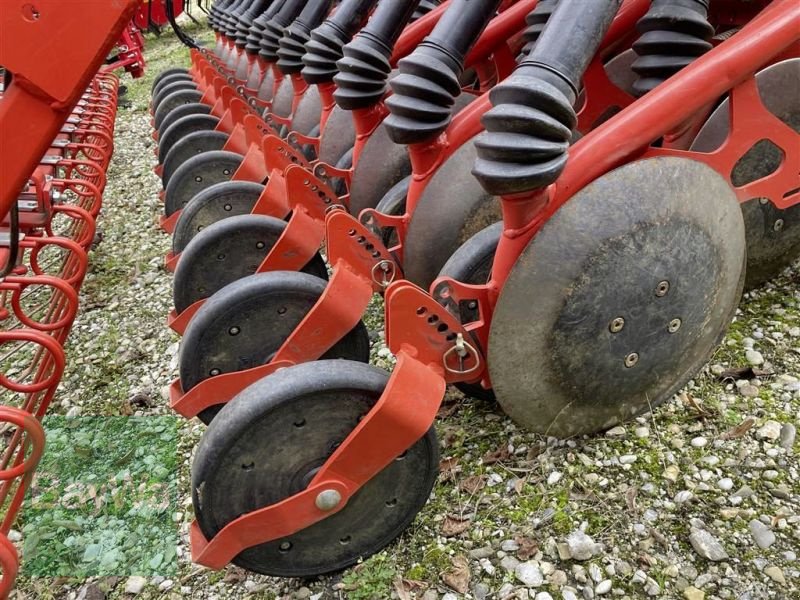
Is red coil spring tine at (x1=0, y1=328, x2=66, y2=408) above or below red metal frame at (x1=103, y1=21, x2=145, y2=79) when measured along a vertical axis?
above

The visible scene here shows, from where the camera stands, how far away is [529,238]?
5.50 ft

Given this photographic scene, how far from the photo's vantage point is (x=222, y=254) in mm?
2564

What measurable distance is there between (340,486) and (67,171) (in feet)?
9.70

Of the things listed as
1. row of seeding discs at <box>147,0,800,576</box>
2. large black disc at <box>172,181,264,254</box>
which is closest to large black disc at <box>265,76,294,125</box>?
large black disc at <box>172,181,264,254</box>

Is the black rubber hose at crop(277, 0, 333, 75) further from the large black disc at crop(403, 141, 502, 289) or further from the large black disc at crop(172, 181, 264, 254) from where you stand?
the large black disc at crop(403, 141, 502, 289)

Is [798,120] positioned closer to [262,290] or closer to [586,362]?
[586,362]

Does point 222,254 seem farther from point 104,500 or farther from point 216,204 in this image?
point 104,500

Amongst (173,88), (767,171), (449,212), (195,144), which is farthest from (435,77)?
(173,88)

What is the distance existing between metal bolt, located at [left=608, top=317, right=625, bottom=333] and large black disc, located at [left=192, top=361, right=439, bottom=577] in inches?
21.8

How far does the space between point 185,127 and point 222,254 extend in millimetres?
2303

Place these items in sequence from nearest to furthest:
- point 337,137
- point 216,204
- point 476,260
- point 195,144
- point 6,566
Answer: point 6,566 → point 476,260 → point 216,204 → point 337,137 → point 195,144

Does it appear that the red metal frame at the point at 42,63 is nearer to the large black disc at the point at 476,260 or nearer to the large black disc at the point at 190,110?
the large black disc at the point at 476,260

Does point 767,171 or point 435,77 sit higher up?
point 767,171

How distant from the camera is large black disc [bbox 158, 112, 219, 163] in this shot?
4.45m
